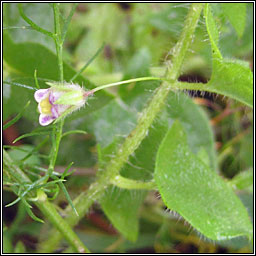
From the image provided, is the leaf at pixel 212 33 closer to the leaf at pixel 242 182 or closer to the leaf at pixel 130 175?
the leaf at pixel 130 175

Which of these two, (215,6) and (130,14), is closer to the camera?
(215,6)

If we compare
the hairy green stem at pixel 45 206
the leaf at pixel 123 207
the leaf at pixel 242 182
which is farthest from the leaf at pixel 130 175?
the leaf at pixel 242 182

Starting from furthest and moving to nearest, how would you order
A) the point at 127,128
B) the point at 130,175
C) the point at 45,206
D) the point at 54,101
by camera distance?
1. the point at 127,128
2. the point at 130,175
3. the point at 45,206
4. the point at 54,101

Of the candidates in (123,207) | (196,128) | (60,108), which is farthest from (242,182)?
(60,108)

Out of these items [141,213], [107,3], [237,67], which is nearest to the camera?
[237,67]

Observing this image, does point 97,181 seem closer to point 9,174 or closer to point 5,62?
point 9,174

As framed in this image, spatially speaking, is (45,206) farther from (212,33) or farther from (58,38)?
(212,33)

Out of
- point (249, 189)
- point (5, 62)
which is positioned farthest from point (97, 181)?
point (249, 189)
